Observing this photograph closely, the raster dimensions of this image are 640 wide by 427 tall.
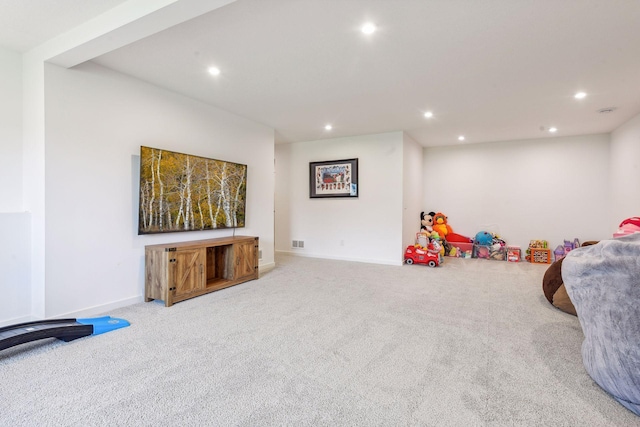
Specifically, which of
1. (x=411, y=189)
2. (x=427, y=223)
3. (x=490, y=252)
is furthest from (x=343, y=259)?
(x=490, y=252)

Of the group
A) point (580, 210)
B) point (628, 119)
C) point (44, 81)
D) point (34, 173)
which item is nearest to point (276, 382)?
point (34, 173)

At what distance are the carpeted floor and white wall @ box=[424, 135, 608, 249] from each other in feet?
12.1

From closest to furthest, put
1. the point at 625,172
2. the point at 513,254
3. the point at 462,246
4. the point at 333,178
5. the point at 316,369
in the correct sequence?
the point at 316,369 < the point at 625,172 < the point at 513,254 < the point at 333,178 < the point at 462,246

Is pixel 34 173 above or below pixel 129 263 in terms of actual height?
above

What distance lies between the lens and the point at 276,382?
6.20 feet

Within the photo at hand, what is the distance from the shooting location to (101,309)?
312cm

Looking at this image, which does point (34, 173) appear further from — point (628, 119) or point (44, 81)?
point (628, 119)

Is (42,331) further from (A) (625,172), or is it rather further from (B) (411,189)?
(A) (625,172)

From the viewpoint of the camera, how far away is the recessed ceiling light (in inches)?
91.9

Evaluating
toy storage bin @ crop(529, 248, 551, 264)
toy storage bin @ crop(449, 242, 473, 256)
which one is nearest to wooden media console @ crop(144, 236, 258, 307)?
toy storage bin @ crop(449, 242, 473, 256)

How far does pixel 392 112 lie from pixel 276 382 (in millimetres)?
3914

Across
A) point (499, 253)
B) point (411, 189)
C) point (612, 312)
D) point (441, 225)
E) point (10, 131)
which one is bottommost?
point (499, 253)

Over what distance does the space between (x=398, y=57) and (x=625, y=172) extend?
4.73 m

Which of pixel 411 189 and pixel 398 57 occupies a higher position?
pixel 398 57
